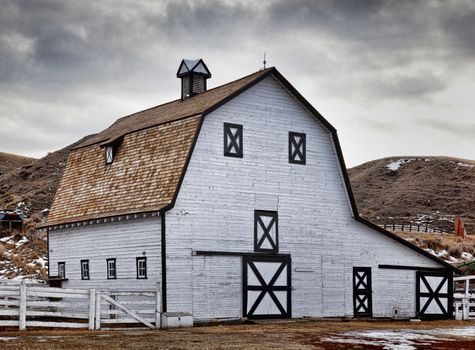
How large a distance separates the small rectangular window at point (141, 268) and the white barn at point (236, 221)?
0.13ft

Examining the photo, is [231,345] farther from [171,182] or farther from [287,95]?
[287,95]

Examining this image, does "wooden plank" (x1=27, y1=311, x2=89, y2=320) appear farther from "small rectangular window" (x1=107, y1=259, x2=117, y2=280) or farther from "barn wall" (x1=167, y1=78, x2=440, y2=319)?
"small rectangular window" (x1=107, y1=259, x2=117, y2=280)

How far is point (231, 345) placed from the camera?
18.9 metres

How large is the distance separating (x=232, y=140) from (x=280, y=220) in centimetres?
378

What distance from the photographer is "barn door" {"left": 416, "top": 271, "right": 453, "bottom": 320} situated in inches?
1377

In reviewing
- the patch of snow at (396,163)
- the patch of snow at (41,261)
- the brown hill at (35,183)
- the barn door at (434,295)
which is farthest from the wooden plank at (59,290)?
the patch of snow at (396,163)

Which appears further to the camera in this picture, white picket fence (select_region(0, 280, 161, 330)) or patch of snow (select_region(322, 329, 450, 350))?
white picket fence (select_region(0, 280, 161, 330))

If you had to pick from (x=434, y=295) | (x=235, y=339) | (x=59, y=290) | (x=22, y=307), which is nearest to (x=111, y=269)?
A: (x=59, y=290)

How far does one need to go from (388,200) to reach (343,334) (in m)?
92.2

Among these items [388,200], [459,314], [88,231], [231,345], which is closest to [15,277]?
[88,231]

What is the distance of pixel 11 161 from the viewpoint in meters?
136

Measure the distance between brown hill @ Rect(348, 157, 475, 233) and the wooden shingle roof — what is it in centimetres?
6071

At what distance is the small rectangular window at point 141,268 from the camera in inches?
1120

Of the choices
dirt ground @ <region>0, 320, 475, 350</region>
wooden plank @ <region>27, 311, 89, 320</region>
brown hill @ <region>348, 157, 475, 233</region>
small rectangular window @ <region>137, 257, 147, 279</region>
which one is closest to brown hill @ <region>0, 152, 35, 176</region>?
brown hill @ <region>348, 157, 475, 233</region>
